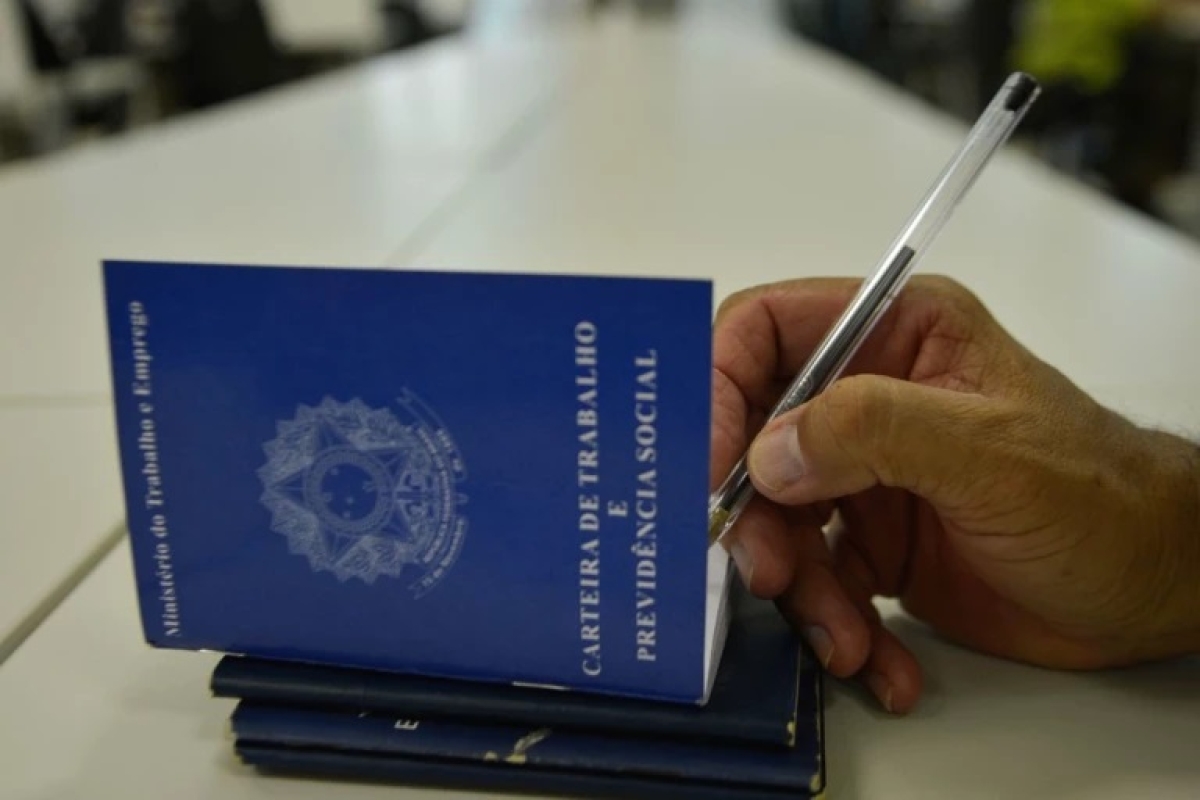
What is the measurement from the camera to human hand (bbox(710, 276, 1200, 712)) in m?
0.46

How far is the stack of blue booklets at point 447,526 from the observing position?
15.8 inches

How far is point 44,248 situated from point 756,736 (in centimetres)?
133

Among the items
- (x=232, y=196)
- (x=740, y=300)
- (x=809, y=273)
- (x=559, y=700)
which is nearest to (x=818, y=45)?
(x=232, y=196)

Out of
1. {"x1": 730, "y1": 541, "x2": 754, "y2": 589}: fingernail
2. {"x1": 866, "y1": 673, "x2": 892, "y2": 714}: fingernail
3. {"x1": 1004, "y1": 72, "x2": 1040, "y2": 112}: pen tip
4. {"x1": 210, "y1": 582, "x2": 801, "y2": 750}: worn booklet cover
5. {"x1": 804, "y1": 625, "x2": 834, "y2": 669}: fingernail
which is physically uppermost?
{"x1": 1004, "y1": 72, "x2": 1040, "y2": 112}: pen tip

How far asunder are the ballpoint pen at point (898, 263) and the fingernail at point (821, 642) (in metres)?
0.06

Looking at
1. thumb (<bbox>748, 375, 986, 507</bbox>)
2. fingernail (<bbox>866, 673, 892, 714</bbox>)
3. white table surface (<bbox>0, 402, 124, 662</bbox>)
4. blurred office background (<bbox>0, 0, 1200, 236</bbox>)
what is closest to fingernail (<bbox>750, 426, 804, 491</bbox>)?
thumb (<bbox>748, 375, 986, 507</bbox>)

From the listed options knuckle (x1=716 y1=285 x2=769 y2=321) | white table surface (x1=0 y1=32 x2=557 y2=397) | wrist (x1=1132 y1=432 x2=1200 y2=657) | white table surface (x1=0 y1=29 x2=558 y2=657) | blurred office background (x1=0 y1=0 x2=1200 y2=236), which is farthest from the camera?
blurred office background (x1=0 y1=0 x2=1200 y2=236)

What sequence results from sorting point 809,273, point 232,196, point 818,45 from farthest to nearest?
point 818,45
point 232,196
point 809,273

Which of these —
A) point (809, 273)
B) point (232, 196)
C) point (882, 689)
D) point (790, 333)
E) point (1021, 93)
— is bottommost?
point (232, 196)

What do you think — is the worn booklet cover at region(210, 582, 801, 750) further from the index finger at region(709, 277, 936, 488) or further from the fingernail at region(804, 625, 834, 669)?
the index finger at region(709, 277, 936, 488)

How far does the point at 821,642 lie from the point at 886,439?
0.40ft

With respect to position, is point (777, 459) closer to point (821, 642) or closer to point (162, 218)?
point (821, 642)

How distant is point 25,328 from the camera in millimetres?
1159

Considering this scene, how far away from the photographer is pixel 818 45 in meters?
5.96
